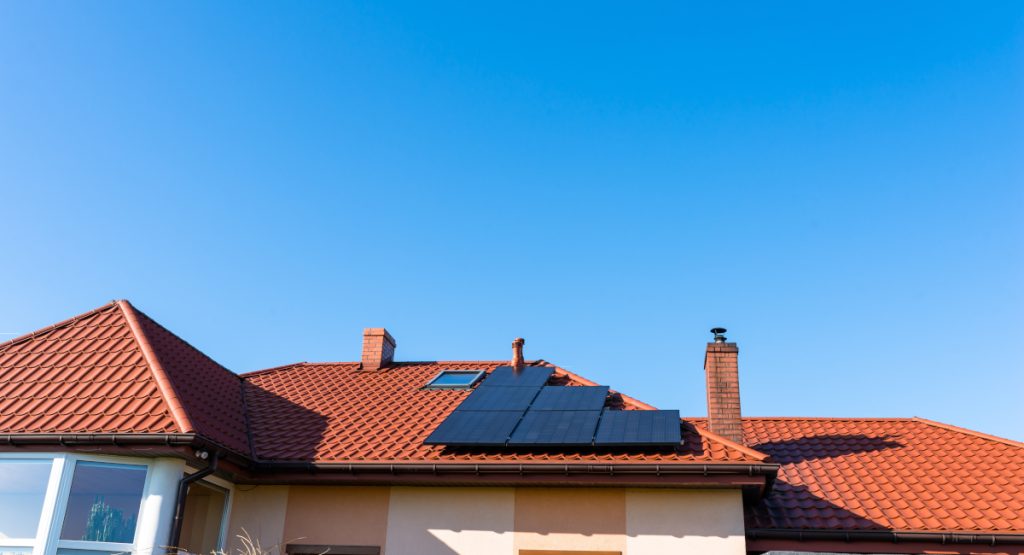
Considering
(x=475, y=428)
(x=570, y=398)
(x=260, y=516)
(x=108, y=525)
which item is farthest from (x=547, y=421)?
(x=108, y=525)

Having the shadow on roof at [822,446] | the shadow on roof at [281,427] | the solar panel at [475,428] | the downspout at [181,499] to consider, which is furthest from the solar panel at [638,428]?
the downspout at [181,499]

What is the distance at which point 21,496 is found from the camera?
37.6 ft

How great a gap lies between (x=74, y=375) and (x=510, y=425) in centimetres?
666

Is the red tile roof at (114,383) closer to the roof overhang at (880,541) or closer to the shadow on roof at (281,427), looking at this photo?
the shadow on roof at (281,427)

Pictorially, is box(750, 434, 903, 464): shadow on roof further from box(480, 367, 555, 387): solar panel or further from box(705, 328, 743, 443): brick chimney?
box(480, 367, 555, 387): solar panel

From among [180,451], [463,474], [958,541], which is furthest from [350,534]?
[958,541]

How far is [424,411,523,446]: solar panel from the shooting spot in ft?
39.8

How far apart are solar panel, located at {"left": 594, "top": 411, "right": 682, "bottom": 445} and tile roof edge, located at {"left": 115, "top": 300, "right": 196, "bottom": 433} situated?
5.58 m

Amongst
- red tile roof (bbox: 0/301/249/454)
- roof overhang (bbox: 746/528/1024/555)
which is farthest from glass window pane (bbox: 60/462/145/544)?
roof overhang (bbox: 746/528/1024/555)

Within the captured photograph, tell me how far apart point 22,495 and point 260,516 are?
3.14 meters

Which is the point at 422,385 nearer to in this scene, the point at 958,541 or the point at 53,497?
the point at 53,497

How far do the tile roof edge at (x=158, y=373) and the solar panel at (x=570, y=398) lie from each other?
17.4 feet

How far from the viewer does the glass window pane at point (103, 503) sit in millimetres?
10773

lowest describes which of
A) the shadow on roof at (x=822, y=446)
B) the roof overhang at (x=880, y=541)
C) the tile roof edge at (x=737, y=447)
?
the roof overhang at (x=880, y=541)
